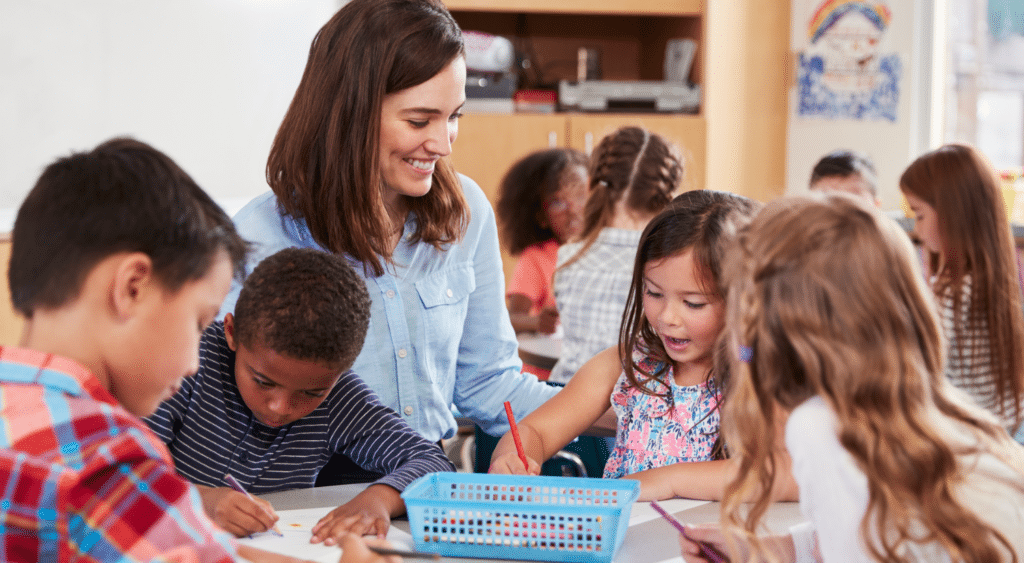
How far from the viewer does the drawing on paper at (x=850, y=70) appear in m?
4.12

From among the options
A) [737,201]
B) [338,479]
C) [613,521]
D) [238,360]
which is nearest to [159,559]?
[613,521]

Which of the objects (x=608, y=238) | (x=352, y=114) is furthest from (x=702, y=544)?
(x=608, y=238)

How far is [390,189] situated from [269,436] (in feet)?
1.59

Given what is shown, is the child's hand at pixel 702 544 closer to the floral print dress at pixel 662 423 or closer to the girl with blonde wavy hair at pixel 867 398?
→ the girl with blonde wavy hair at pixel 867 398

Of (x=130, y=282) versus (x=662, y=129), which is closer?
(x=130, y=282)

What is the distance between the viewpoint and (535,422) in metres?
1.54

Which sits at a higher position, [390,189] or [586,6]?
[586,6]

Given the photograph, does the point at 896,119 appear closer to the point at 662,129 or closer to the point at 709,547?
the point at 662,129

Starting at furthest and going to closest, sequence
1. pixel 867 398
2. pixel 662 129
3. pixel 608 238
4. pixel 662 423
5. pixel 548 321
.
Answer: pixel 662 129
pixel 548 321
pixel 608 238
pixel 662 423
pixel 867 398

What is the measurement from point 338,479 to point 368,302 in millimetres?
348

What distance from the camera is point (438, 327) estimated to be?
1.60 m

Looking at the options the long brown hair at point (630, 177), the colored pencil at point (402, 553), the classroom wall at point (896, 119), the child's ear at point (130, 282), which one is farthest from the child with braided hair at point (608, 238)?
the child's ear at point (130, 282)

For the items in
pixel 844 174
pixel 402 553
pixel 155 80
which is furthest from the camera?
pixel 844 174

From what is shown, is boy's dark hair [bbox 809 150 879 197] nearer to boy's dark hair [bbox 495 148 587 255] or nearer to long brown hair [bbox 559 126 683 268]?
boy's dark hair [bbox 495 148 587 255]
